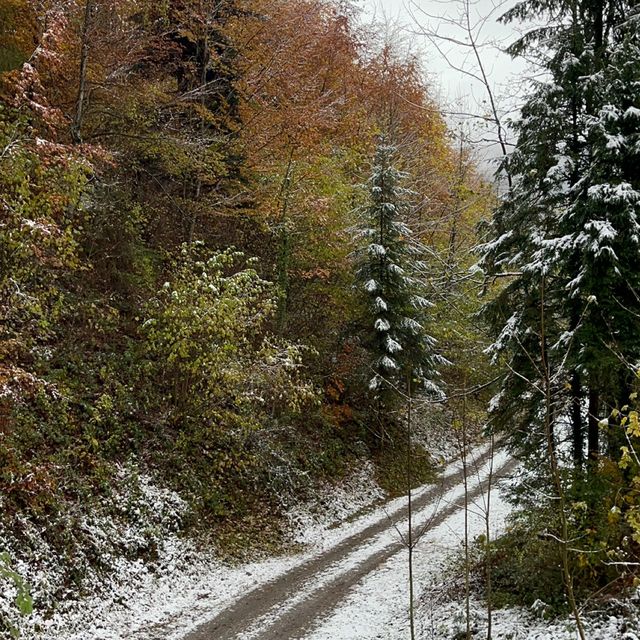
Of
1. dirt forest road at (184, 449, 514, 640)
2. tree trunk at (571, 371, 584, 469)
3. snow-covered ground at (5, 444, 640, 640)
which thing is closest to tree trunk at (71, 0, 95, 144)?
snow-covered ground at (5, 444, 640, 640)

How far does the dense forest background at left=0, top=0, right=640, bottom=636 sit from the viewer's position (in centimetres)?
838

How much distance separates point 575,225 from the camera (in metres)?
9.23

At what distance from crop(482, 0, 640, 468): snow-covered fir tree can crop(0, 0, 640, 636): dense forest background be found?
0.05 meters

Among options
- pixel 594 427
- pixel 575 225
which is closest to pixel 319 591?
pixel 594 427

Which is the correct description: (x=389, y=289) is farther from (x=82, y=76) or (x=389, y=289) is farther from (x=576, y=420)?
(x=82, y=76)

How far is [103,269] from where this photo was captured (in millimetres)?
14688

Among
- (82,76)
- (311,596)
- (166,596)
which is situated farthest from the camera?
(82,76)

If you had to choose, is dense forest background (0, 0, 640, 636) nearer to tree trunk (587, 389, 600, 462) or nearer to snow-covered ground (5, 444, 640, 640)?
tree trunk (587, 389, 600, 462)

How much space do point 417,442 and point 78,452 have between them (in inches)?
522

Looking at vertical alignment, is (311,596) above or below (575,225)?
below

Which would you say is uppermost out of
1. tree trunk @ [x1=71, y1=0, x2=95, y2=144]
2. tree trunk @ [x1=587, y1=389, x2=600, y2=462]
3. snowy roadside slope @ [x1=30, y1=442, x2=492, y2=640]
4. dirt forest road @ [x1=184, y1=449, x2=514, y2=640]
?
tree trunk @ [x1=71, y1=0, x2=95, y2=144]

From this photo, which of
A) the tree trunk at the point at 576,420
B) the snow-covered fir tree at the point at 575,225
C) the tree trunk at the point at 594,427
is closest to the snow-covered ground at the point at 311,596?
the tree trunk at the point at 576,420

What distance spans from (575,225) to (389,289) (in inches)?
331

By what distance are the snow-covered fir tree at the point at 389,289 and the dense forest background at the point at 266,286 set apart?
100 mm
